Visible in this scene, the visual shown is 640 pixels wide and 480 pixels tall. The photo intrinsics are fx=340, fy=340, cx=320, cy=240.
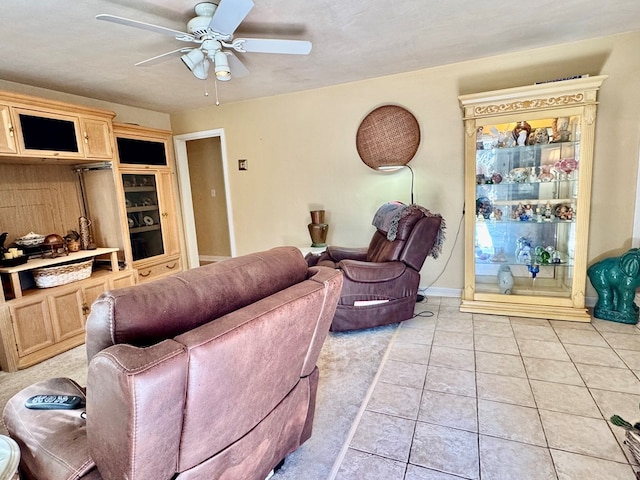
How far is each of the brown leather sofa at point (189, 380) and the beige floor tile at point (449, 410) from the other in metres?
0.87

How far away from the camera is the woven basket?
9.21 ft

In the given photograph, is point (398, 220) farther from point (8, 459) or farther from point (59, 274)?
point (59, 274)

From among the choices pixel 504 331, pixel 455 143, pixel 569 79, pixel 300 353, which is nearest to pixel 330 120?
pixel 455 143

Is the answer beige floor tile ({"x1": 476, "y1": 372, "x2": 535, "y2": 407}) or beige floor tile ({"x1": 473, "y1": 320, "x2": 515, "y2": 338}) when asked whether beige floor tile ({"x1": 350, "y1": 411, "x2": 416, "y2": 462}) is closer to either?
beige floor tile ({"x1": 476, "y1": 372, "x2": 535, "y2": 407})

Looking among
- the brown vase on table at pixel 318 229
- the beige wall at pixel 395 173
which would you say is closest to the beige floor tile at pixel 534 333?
the beige wall at pixel 395 173

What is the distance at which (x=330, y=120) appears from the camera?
3877mm

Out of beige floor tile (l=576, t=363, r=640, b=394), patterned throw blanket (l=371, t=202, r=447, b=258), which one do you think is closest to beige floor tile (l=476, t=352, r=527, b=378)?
beige floor tile (l=576, t=363, r=640, b=394)

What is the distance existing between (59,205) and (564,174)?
4.76 m

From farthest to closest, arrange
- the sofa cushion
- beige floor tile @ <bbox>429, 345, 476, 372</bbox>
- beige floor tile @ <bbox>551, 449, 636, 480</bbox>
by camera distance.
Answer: beige floor tile @ <bbox>429, 345, 476, 372</bbox>, beige floor tile @ <bbox>551, 449, 636, 480</bbox>, the sofa cushion

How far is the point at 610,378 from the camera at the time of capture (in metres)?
2.06

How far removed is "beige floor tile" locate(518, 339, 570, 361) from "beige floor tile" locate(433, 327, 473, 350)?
346mm

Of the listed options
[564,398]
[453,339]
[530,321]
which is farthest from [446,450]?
[530,321]

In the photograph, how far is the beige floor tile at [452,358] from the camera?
2297mm

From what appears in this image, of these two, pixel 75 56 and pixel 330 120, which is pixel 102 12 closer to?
pixel 75 56
